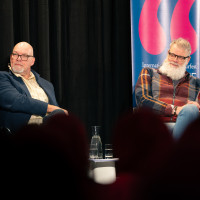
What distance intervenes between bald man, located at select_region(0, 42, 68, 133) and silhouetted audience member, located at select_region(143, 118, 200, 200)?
2091mm

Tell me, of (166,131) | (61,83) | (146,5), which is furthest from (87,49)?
(166,131)

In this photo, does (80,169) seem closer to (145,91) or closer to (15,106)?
(15,106)

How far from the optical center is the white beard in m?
3.09

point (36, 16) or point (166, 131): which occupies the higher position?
point (36, 16)

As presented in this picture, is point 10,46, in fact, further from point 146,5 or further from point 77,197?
point 77,197

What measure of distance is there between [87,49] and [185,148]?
3.39 metres

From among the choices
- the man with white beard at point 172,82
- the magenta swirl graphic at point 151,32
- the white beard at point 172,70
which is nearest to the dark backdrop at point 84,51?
the magenta swirl graphic at point 151,32

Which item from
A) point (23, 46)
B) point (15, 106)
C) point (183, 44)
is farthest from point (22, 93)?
point (183, 44)

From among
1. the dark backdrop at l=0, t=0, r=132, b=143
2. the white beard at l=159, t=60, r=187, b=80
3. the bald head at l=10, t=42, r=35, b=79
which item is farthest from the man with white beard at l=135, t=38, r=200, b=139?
the bald head at l=10, t=42, r=35, b=79

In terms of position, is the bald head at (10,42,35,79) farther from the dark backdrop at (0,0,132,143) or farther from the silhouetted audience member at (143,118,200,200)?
the silhouetted audience member at (143,118,200,200)

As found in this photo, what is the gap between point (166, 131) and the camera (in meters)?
0.22

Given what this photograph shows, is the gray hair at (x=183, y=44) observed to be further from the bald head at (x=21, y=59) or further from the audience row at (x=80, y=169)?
the audience row at (x=80, y=169)

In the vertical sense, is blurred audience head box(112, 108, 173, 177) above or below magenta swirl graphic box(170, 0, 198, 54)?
below

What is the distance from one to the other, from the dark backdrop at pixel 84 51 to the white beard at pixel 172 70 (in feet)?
1.82
